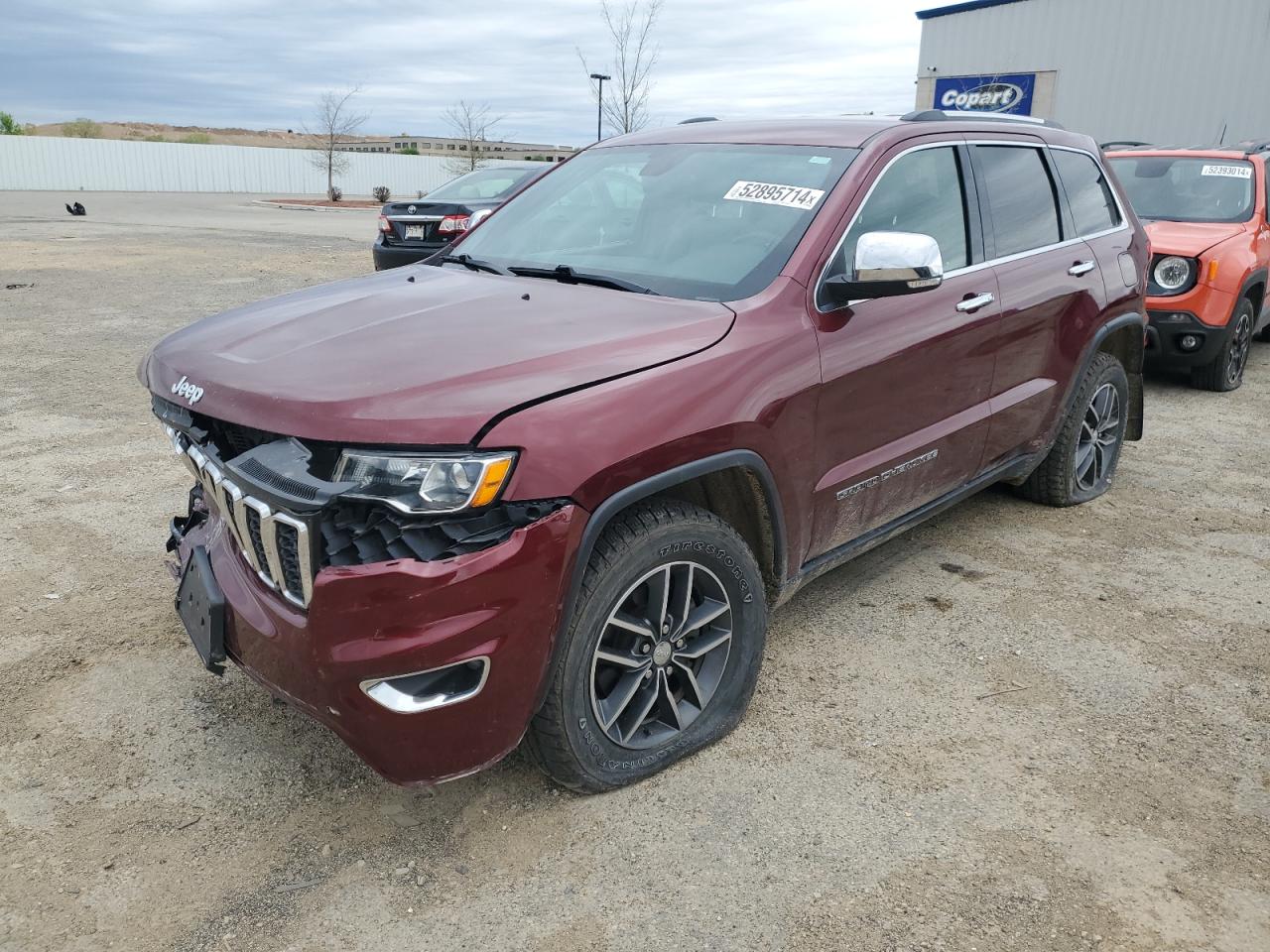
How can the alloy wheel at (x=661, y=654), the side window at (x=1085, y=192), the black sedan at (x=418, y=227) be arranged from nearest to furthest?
1. the alloy wheel at (x=661, y=654)
2. the side window at (x=1085, y=192)
3. the black sedan at (x=418, y=227)

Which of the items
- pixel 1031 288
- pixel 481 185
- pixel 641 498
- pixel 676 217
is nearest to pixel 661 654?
pixel 641 498

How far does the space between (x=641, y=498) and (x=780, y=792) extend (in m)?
0.95

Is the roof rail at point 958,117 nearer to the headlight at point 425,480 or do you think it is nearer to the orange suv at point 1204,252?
the headlight at point 425,480

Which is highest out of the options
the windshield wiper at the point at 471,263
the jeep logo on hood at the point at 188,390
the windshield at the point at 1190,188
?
the windshield at the point at 1190,188

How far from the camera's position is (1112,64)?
2236cm

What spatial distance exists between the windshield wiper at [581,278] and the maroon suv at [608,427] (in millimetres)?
15

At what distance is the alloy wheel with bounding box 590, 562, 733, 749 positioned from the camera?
266 cm

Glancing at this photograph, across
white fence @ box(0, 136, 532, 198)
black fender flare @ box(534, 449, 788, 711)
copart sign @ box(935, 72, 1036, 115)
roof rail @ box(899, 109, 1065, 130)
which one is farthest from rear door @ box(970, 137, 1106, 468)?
white fence @ box(0, 136, 532, 198)

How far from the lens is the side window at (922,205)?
130 inches

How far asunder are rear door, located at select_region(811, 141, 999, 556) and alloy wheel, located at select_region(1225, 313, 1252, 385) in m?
4.89

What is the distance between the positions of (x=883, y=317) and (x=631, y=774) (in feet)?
5.42

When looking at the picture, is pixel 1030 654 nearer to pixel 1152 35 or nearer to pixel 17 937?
pixel 17 937

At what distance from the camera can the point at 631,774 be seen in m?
2.75

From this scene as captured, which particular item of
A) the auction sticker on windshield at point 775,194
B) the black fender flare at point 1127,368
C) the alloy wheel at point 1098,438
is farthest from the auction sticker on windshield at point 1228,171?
the auction sticker on windshield at point 775,194
